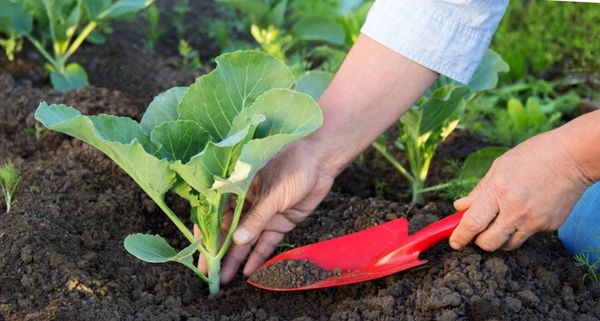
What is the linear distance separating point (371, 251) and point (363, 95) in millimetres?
508

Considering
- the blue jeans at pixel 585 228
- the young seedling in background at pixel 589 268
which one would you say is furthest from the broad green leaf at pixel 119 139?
the blue jeans at pixel 585 228

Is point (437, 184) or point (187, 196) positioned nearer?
point (187, 196)

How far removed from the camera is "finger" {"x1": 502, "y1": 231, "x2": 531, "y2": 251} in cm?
254

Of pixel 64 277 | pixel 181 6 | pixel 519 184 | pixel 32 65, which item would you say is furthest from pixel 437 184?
pixel 181 6

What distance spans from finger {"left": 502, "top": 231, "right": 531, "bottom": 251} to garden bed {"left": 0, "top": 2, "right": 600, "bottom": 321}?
0.13 ft

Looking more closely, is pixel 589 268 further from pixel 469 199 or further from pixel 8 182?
pixel 8 182

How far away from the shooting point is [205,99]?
2512 millimetres

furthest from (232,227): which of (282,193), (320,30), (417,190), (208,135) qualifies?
(320,30)

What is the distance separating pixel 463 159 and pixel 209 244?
146 cm

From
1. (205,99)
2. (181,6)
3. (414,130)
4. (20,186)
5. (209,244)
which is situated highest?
(205,99)

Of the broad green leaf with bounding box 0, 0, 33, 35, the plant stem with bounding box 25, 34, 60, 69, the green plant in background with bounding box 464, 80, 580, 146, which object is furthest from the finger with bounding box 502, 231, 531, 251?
the broad green leaf with bounding box 0, 0, 33, 35

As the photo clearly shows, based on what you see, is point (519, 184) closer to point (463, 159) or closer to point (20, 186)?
point (463, 159)

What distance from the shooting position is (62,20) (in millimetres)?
4152

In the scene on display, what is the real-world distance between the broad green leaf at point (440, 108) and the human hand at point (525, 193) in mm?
556
